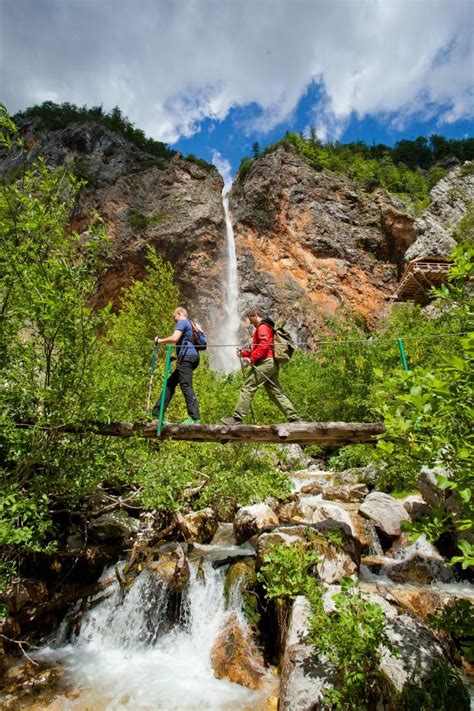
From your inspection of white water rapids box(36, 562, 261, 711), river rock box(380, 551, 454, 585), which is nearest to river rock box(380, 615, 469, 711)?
white water rapids box(36, 562, 261, 711)

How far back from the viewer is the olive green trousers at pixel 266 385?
23.5 feet

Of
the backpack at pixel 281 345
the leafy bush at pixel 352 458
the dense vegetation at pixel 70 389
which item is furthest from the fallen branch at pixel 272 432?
the leafy bush at pixel 352 458

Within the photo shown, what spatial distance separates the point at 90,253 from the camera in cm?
508

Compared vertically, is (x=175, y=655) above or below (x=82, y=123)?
below

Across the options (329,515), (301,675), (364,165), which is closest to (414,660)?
(301,675)

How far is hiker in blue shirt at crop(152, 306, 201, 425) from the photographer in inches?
280

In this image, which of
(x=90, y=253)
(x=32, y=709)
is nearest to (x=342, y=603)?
(x=32, y=709)

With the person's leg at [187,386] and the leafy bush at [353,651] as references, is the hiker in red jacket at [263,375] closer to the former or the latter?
the person's leg at [187,386]

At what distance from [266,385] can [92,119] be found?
43.7 m

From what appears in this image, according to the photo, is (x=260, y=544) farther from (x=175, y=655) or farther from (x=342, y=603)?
(x=342, y=603)

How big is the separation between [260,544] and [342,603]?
2602 millimetres

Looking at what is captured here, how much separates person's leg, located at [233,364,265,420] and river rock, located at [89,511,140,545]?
318cm

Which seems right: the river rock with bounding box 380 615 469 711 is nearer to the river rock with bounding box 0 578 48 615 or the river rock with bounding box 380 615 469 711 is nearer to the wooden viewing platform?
the river rock with bounding box 0 578 48 615

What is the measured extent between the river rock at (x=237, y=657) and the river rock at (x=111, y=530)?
2.72m
